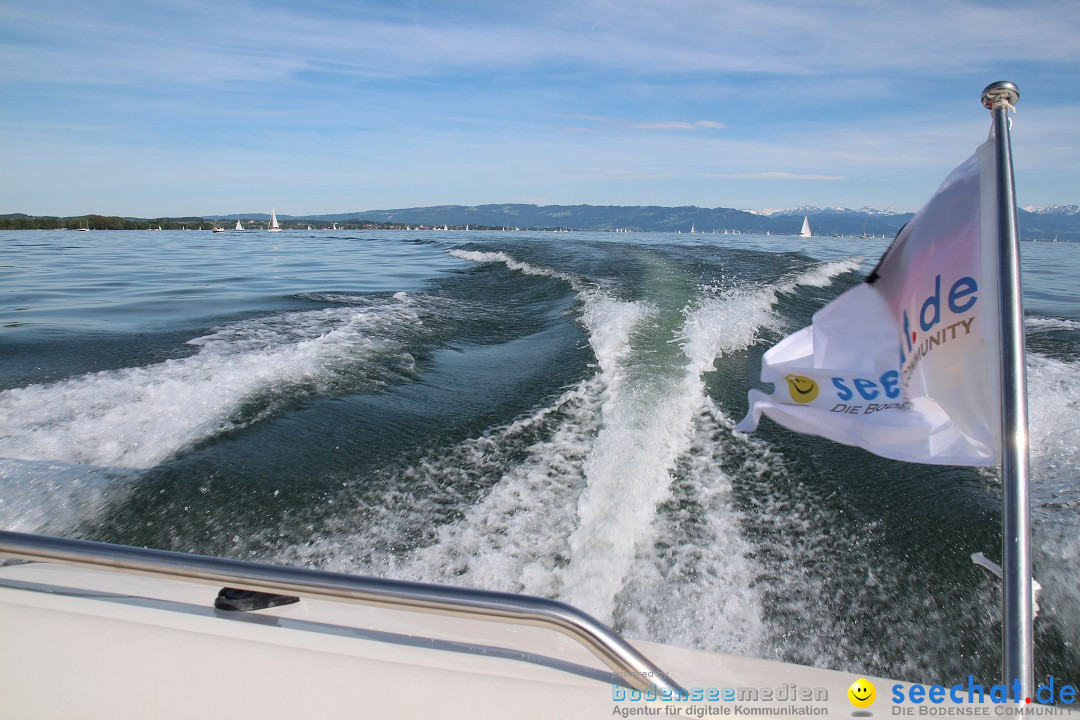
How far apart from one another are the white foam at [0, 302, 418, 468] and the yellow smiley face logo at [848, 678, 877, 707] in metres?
4.27

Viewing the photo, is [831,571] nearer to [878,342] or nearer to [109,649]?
[878,342]

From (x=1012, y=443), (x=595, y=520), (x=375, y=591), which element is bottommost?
(x=595, y=520)

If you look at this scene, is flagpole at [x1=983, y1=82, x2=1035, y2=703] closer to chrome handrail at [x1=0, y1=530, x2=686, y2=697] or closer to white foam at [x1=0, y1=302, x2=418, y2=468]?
chrome handrail at [x1=0, y1=530, x2=686, y2=697]

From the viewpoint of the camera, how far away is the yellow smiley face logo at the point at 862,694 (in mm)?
1529

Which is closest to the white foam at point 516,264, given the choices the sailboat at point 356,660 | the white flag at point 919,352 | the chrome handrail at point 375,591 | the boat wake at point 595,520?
the boat wake at point 595,520

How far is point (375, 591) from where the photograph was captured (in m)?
1.49

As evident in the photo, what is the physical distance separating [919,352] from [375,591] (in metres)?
1.80

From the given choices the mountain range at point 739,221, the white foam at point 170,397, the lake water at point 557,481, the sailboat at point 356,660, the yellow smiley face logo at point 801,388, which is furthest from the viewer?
the mountain range at point 739,221

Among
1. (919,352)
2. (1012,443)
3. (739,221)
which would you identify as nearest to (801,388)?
(919,352)

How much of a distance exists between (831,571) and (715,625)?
0.76 metres

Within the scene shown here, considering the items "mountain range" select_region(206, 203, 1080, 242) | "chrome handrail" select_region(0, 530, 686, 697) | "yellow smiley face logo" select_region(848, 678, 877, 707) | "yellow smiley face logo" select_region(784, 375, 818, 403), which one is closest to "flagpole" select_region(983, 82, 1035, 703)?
"yellow smiley face logo" select_region(848, 678, 877, 707)

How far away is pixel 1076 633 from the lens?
2.81 metres

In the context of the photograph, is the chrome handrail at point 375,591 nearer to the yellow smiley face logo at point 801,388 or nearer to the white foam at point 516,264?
the yellow smiley face logo at point 801,388

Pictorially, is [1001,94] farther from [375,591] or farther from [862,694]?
[375,591]
